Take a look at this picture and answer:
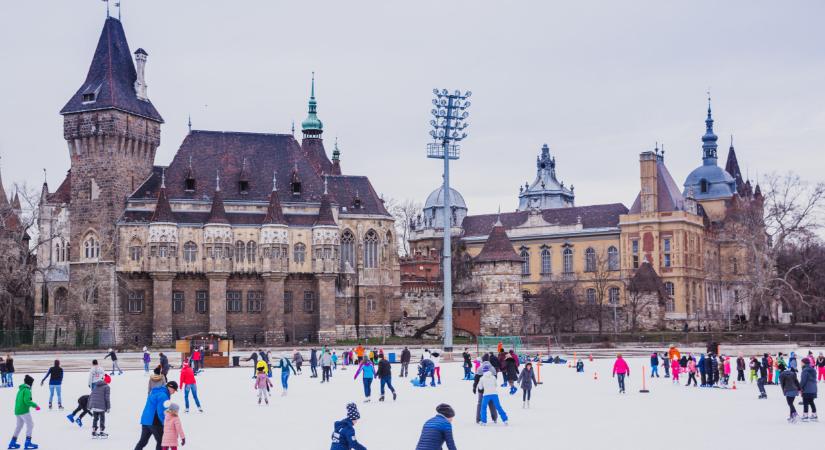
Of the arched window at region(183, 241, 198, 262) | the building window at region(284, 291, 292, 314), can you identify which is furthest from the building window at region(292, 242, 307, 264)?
the arched window at region(183, 241, 198, 262)

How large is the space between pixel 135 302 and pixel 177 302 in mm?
2861

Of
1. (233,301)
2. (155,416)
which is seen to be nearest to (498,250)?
(233,301)

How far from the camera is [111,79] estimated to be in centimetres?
7306

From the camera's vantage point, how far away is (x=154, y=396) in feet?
56.8

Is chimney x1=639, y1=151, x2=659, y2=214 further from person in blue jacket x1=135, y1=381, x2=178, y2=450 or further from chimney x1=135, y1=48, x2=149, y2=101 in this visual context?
person in blue jacket x1=135, y1=381, x2=178, y2=450

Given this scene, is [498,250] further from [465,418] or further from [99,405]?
[99,405]

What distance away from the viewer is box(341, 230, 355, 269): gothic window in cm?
7912

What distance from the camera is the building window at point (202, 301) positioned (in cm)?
7331

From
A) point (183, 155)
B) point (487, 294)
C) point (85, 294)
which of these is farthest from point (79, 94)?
point (487, 294)

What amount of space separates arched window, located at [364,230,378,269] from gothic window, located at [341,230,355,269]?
1.00m

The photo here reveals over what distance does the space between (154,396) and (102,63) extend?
60893 millimetres

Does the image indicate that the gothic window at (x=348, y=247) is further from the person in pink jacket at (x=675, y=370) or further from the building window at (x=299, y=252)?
the person in pink jacket at (x=675, y=370)

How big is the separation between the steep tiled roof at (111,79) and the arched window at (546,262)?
44424 mm

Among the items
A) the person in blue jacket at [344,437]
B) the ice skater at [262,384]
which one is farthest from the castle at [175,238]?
the person in blue jacket at [344,437]
